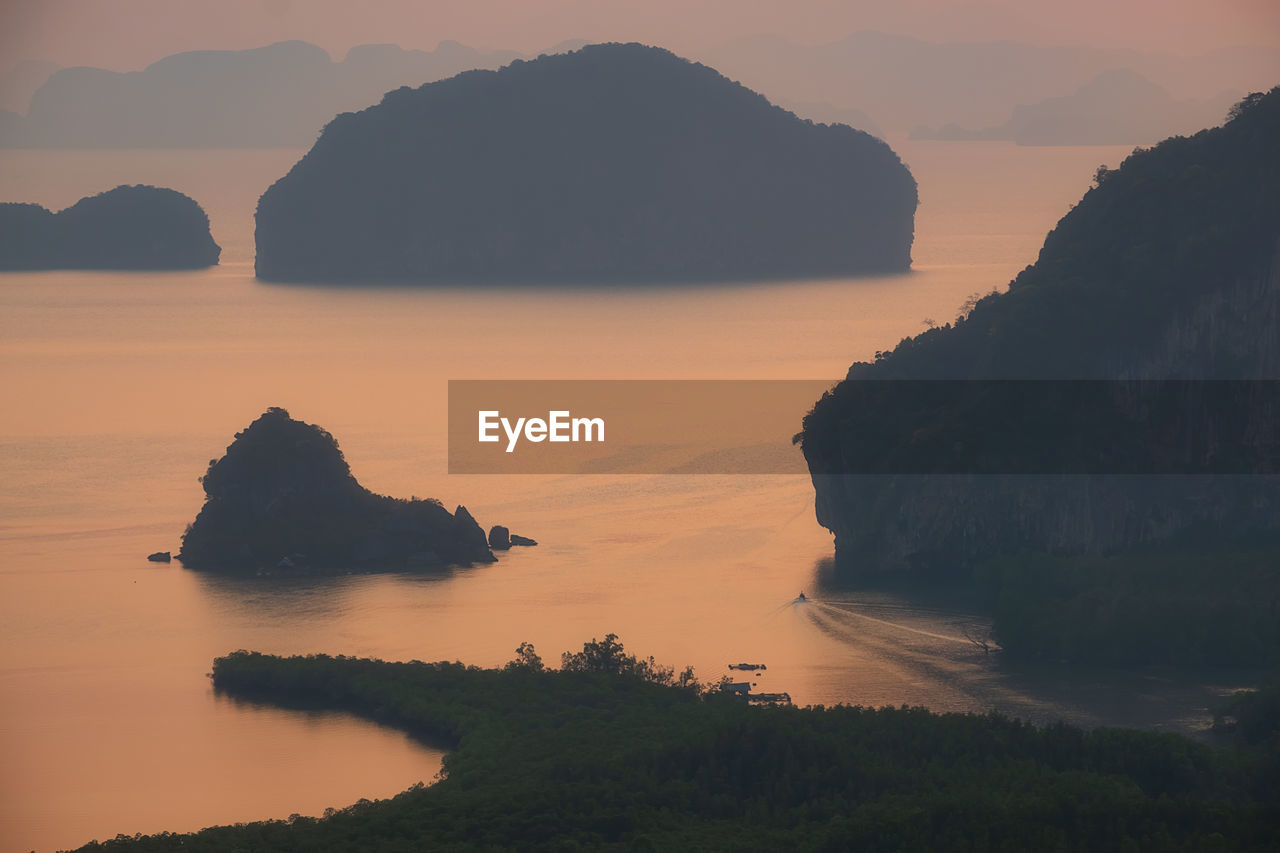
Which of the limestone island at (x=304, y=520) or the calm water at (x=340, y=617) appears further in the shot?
the limestone island at (x=304, y=520)

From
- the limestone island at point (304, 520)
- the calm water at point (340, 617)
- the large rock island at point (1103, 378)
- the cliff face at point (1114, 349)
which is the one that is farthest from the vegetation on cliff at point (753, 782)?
the cliff face at point (1114, 349)

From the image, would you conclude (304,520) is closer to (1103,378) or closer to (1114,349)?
(1103,378)

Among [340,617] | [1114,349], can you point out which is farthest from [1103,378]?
[340,617]

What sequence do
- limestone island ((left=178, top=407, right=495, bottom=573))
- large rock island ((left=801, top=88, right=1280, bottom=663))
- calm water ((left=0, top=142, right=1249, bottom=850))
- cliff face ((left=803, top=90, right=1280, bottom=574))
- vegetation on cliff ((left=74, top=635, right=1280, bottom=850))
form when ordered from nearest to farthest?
vegetation on cliff ((left=74, top=635, right=1280, bottom=850)) → calm water ((left=0, top=142, right=1249, bottom=850)) → large rock island ((left=801, top=88, right=1280, bottom=663)) → cliff face ((left=803, top=90, right=1280, bottom=574)) → limestone island ((left=178, top=407, right=495, bottom=573))

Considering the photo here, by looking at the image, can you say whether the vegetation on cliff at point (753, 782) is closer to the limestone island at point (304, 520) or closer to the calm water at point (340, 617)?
the calm water at point (340, 617)

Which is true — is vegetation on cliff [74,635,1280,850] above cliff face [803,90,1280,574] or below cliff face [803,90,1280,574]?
below

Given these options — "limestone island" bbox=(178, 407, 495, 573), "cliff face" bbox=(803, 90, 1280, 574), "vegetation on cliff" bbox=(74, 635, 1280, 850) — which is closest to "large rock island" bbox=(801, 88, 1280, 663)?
"cliff face" bbox=(803, 90, 1280, 574)

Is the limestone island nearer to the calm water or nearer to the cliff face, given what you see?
the calm water
